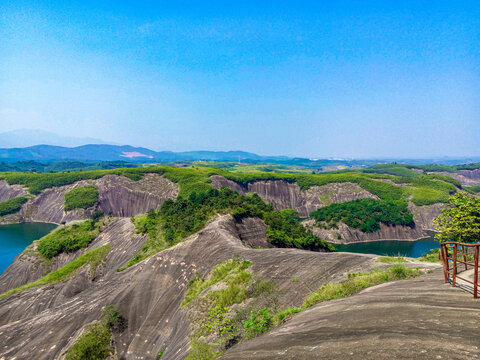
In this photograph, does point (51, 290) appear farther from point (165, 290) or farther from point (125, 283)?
point (165, 290)

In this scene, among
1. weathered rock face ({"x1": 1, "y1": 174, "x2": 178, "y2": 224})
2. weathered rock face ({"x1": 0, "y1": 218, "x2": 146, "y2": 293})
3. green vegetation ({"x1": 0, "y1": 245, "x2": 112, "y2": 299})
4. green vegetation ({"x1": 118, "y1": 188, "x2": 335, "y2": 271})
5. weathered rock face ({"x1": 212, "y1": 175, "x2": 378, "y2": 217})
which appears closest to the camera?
green vegetation ({"x1": 0, "y1": 245, "x2": 112, "y2": 299})

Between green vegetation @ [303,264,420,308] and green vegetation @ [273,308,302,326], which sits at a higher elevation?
green vegetation @ [303,264,420,308]

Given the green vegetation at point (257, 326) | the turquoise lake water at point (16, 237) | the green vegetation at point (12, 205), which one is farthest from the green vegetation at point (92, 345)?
the green vegetation at point (12, 205)

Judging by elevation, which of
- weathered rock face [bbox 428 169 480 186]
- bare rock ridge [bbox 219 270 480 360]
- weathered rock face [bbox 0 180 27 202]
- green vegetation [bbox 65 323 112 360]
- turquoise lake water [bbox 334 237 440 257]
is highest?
weathered rock face [bbox 0 180 27 202]

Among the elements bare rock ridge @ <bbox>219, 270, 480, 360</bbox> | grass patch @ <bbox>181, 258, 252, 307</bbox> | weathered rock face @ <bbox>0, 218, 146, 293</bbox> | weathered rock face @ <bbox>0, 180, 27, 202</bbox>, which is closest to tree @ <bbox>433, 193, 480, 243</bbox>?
bare rock ridge @ <bbox>219, 270, 480, 360</bbox>

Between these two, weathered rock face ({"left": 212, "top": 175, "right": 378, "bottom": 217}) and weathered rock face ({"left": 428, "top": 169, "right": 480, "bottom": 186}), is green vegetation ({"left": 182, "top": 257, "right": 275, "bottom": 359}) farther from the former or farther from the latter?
weathered rock face ({"left": 428, "top": 169, "right": 480, "bottom": 186})

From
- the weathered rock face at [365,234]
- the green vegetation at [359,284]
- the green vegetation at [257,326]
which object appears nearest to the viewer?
the green vegetation at [257,326]

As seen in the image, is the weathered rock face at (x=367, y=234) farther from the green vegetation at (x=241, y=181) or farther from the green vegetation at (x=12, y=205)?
the green vegetation at (x=12, y=205)
